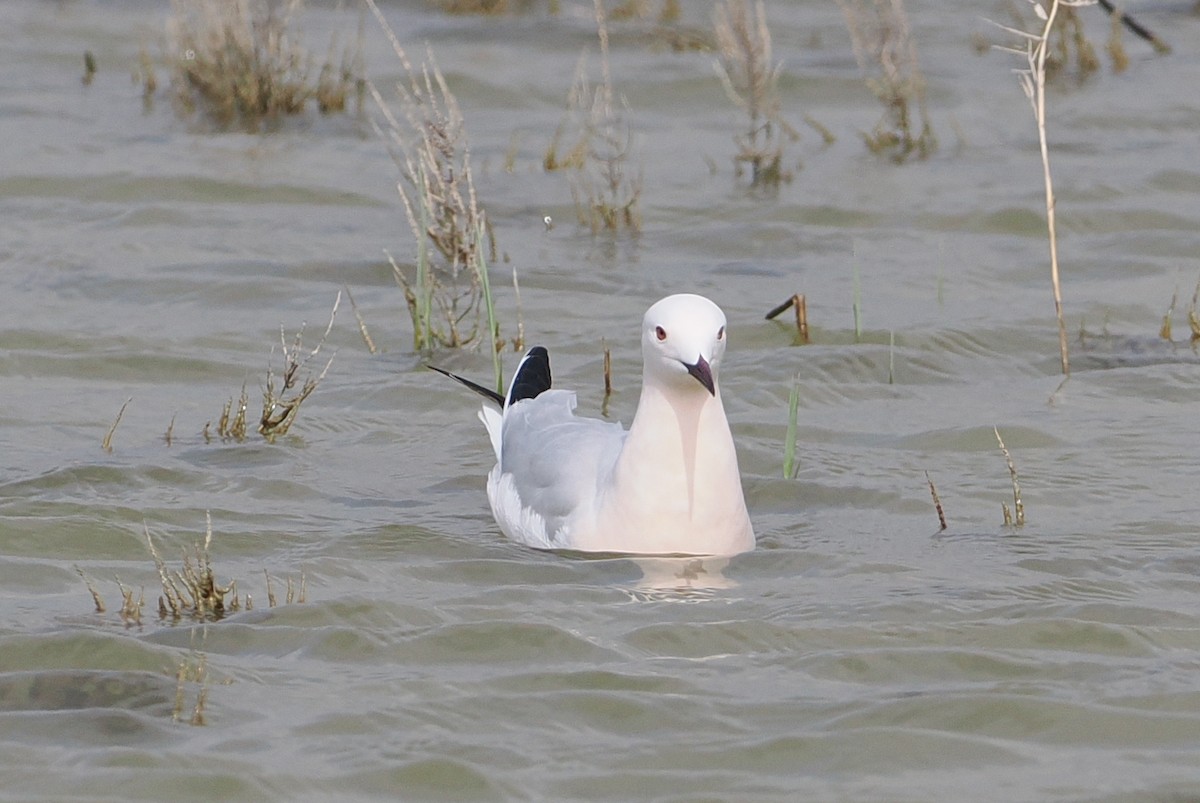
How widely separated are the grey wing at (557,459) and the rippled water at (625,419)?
19 cm

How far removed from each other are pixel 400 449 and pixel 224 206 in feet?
12.8

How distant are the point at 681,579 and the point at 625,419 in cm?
198

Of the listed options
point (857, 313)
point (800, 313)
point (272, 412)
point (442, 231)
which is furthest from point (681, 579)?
point (442, 231)

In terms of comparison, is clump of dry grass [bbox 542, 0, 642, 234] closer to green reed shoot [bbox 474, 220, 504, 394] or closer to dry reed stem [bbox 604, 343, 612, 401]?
green reed shoot [bbox 474, 220, 504, 394]

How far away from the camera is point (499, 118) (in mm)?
12703

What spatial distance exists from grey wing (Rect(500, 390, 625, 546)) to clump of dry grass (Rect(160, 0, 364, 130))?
5.86 metres

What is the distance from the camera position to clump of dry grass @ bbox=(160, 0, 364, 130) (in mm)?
12102

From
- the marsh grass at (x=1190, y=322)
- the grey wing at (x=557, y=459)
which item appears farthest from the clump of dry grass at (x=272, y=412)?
the marsh grass at (x=1190, y=322)

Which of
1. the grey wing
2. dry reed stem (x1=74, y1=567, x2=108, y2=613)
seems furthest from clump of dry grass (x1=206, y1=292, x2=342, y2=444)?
dry reed stem (x1=74, y1=567, x2=108, y2=613)

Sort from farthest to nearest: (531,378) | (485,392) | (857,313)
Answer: (857,313) < (485,392) < (531,378)

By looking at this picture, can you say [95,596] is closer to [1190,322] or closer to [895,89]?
[1190,322]

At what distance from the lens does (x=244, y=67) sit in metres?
12.2

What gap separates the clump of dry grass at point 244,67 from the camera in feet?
39.7

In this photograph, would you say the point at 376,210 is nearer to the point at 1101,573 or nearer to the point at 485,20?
the point at 485,20
